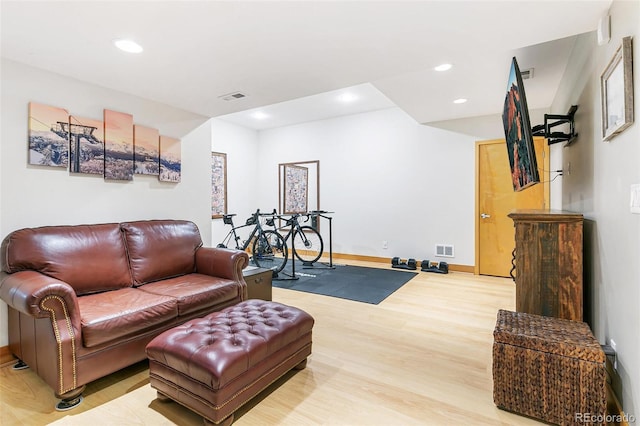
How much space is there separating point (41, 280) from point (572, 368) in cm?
298

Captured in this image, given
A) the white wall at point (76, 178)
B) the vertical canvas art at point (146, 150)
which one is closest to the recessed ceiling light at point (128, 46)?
the white wall at point (76, 178)

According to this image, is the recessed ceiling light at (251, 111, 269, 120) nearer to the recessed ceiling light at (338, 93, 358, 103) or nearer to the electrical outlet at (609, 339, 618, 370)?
the recessed ceiling light at (338, 93, 358, 103)

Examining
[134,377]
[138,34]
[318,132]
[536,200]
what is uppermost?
[318,132]

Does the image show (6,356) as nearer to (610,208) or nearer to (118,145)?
(118,145)

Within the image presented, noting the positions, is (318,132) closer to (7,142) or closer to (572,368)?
(7,142)

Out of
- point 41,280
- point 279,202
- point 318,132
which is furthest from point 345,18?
point 279,202

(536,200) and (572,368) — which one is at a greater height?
(536,200)

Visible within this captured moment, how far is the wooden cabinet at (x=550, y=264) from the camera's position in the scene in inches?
78.8

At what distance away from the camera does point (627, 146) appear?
151cm

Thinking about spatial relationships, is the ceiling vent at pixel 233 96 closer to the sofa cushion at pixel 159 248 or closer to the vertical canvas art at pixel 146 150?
the vertical canvas art at pixel 146 150

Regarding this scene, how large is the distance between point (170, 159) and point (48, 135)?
1.07 meters

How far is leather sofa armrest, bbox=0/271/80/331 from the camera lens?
1715mm

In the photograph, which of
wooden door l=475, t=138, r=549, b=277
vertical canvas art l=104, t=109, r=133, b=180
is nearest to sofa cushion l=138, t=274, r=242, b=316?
vertical canvas art l=104, t=109, r=133, b=180

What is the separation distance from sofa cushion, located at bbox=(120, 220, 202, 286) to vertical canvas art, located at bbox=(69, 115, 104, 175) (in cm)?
59
